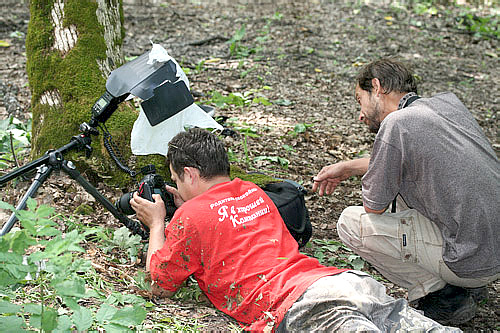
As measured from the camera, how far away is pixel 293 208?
3402 mm

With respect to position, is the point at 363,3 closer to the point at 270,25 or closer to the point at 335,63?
the point at 270,25

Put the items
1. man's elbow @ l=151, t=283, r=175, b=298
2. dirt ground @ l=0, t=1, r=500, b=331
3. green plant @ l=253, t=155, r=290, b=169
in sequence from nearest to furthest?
man's elbow @ l=151, t=283, r=175, b=298
dirt ground @ l=0, t=1, r=500, b=331
green plant @ l=253, t=155, r=290, b=169

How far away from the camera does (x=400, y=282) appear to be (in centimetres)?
352

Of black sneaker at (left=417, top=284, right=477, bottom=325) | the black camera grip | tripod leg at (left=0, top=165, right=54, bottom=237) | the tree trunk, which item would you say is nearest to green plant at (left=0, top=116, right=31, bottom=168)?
the tree trunk

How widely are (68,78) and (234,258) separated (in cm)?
206

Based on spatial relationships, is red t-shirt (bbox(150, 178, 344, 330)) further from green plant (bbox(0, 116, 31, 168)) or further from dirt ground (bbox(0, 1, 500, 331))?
green plant (bbox(0, 116, 31, 168))

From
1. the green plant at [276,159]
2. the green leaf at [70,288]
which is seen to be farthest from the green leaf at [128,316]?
the green plant at [276,159]

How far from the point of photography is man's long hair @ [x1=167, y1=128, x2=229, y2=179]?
3066mm

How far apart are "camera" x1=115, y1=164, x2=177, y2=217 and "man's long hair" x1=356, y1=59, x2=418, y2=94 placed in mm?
1536

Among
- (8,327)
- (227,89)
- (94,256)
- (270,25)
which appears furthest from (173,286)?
(270,25)

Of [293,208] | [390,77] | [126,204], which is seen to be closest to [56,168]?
[126,204]

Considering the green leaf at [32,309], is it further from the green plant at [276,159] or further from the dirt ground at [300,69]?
the green plant at [276,159]

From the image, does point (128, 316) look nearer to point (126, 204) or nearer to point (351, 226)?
point (126, 204)

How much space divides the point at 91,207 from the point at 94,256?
610mm
